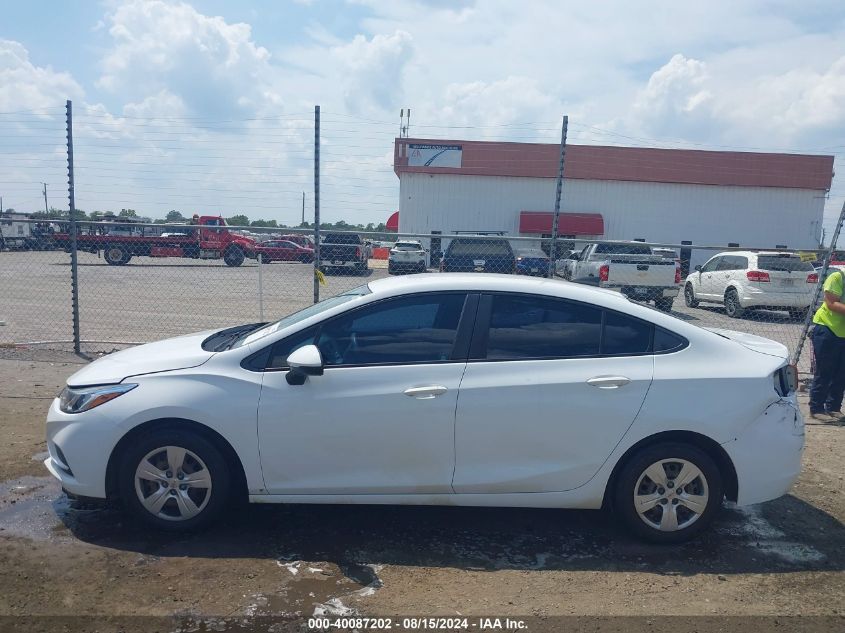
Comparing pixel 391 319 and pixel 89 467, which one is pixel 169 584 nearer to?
pixel 89 467

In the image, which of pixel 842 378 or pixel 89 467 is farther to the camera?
pixel 842 378

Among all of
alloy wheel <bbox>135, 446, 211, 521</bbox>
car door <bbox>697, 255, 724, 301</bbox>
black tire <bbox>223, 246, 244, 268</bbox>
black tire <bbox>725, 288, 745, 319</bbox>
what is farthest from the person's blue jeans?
black tire <bbox>223, 246, 244, 268</bbox>

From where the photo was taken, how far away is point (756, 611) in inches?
142

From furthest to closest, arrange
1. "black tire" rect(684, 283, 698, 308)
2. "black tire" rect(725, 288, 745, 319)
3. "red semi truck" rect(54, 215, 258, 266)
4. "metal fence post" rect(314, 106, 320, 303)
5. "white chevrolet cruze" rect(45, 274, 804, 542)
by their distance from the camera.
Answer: "red semi truck" rect(54, 215, 258, 266) < "black tire" rect(684, 283, 698, 308) < "black tire" rect(725, 288, 745, 319) < "metal fence post" rect(314, 106, 320, 303) < "white chevrolet cruze" rect(45, 274, 804, 542)

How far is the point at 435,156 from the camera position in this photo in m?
36.2

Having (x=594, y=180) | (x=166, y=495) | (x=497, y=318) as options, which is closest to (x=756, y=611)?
(x=497, y=318)

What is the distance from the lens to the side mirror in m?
4.04

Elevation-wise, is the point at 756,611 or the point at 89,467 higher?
the point at 89,467

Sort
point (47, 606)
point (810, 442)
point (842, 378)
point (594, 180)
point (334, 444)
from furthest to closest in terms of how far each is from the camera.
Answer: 1. point (594, 180)
2. point (842, 378)
3. point (810, 442)
4. point (334, 444)
5. point (47, 606)

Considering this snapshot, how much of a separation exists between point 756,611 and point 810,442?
3.45 m

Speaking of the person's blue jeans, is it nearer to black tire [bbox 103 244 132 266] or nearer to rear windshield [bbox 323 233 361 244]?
rear windshield [bbox 323 233 361 244]

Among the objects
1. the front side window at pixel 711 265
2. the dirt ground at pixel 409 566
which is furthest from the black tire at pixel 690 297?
the dirt ground at pixel 409 566

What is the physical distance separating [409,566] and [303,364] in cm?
129

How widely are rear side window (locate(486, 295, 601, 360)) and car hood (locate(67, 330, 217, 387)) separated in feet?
5.93
